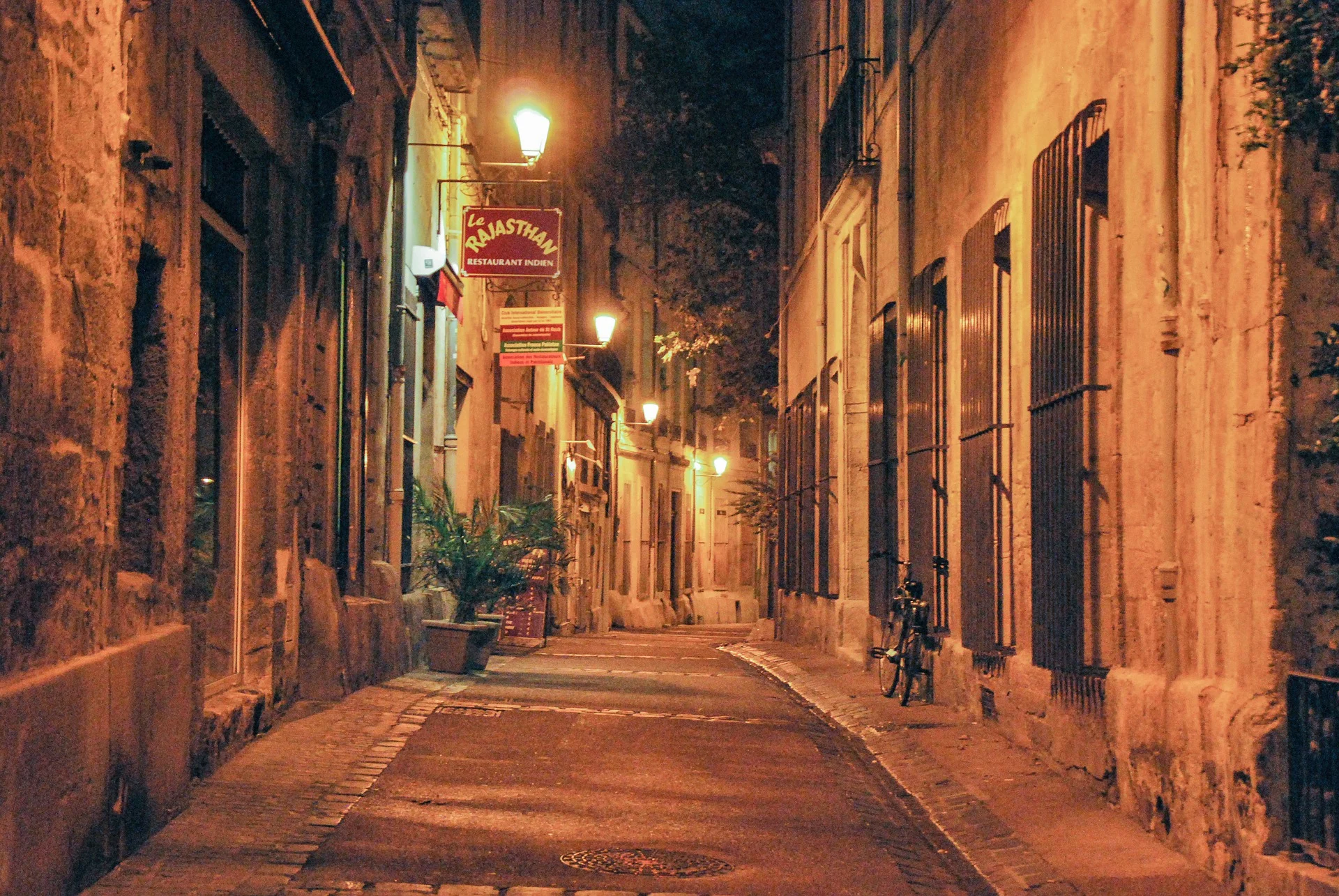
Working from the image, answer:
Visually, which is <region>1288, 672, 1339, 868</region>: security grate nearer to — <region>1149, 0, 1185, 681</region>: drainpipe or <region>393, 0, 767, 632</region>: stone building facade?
<region>1149, 0, 1185, 681</region>: drainpipe

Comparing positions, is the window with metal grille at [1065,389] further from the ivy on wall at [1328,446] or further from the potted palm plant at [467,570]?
the potted palm plant at [467,570]

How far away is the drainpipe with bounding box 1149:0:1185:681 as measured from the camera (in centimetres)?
661

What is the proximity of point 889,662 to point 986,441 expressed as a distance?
2.94 m

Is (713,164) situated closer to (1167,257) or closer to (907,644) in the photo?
(907,644)

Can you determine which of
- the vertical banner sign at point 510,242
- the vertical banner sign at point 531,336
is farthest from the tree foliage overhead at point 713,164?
the vertical banner sign at point 510,242

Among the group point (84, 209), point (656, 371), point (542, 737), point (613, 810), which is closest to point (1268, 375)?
point (613, 810)

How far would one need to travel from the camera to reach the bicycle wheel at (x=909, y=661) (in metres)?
11.7

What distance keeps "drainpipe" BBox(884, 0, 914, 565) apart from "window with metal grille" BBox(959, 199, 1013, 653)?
2915 mm

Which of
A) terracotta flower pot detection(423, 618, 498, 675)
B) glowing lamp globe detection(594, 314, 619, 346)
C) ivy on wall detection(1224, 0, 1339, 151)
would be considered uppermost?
glowing lamp globe detection(594, 314, 619, 346)

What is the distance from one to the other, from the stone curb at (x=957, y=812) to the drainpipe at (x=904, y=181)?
3.14 metres

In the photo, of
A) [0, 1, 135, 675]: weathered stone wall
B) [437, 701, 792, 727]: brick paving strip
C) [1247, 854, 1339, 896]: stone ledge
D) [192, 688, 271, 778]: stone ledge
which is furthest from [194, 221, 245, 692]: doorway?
[1247, 854, 1339, 896]: stone ledge

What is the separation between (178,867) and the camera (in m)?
5.70

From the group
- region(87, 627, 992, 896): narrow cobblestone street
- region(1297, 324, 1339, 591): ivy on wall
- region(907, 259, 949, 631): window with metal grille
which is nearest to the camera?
region(1297, 324, 1339, 591): ivy on wall

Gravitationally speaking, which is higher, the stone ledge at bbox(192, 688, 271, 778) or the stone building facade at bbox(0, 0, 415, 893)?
the stone building facade at bbox(0, 0, 415, 893)
